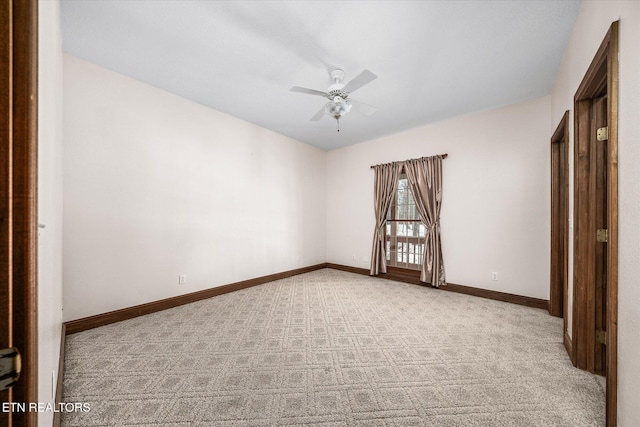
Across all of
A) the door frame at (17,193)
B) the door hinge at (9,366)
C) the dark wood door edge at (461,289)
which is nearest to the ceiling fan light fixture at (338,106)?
the door frame at (17,193)

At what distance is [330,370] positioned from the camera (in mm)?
1935

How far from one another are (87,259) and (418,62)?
3925 mm

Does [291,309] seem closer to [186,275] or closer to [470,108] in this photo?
[186,275]

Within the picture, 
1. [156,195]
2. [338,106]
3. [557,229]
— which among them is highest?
[338,106]

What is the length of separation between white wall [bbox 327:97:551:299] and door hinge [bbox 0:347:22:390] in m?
4.42

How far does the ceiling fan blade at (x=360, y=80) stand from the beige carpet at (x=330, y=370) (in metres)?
2.38

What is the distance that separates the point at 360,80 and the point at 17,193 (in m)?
2.38

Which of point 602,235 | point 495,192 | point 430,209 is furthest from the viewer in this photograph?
point 430,209

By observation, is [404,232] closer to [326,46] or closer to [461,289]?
[461,289]

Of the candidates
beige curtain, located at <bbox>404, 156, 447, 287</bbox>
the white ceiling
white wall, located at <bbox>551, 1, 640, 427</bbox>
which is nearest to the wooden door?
white wall, located at <bbox>551, 1, 640, 427</bbox>

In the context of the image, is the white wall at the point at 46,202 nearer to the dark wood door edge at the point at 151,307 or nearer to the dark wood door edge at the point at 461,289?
the dark wood door edge at the point at 151,307

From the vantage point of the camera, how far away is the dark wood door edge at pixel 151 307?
2519 millimetres

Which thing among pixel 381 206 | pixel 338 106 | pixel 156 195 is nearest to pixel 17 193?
pixel 338 106

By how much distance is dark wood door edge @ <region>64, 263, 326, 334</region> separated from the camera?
252cm
